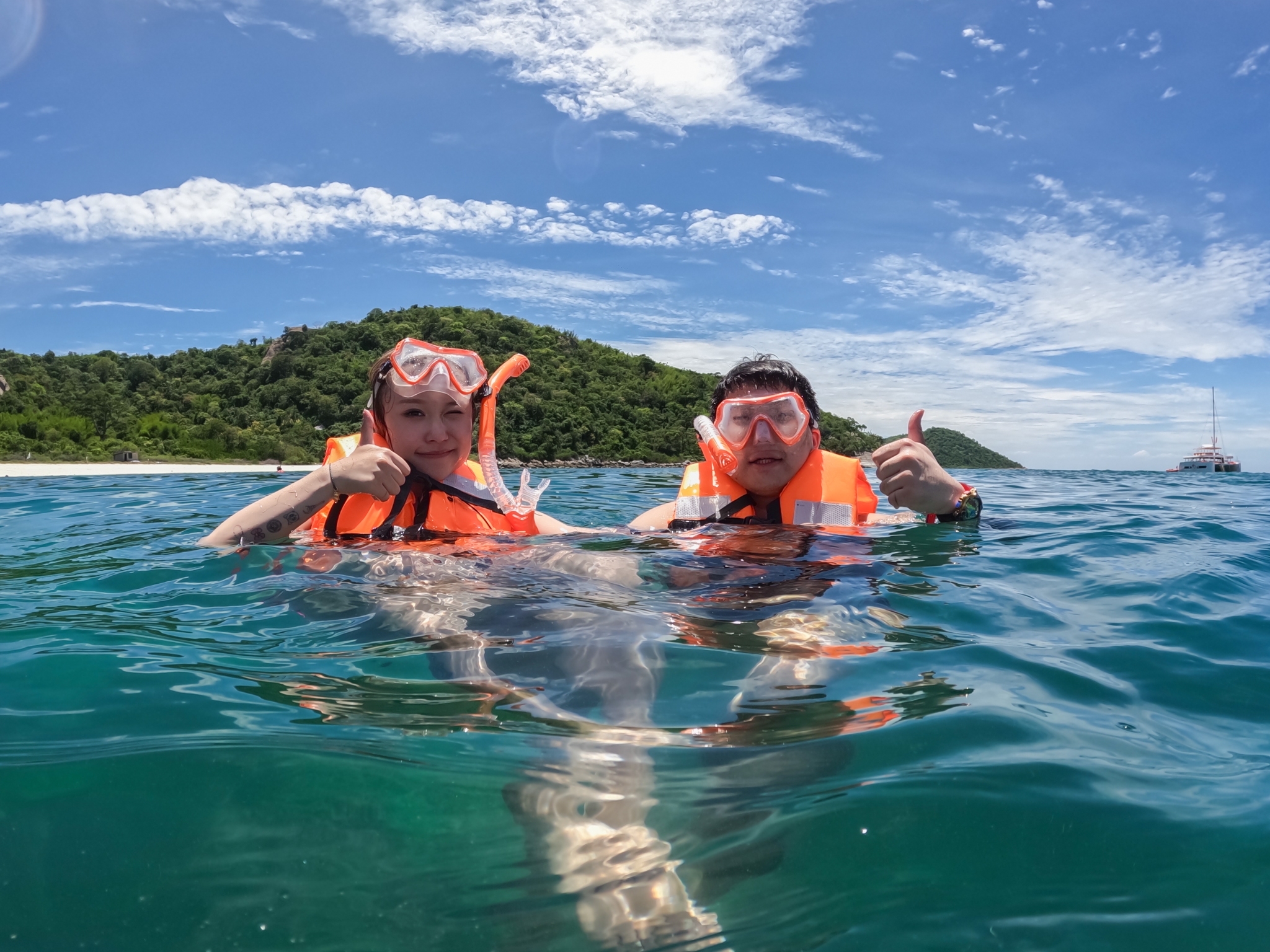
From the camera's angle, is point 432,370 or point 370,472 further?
point 432,370

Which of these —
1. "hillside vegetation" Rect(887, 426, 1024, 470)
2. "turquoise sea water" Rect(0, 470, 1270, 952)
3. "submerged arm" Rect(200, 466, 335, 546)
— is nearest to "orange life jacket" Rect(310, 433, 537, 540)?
"submerged arm" Rect(200, 466, 335, 546)

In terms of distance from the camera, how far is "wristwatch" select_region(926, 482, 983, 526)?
366 cm

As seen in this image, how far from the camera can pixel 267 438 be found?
29.3 metres

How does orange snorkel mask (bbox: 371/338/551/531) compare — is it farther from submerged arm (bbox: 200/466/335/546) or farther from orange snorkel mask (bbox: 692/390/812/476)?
orange snorkel mask (bbox: 692/390/812/476)

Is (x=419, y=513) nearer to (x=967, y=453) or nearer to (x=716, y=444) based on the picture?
(x=716, y=444)

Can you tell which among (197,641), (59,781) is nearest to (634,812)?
(59,781)

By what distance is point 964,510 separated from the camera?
12.3 feet

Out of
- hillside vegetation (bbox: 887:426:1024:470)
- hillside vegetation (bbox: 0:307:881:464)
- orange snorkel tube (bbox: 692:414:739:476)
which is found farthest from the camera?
hillside vegetation (bbox: 887:426:1024:470)

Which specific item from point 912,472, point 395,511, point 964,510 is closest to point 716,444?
point 912,472

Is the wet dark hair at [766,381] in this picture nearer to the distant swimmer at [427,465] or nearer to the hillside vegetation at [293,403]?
the distant swimmer at [427,465]

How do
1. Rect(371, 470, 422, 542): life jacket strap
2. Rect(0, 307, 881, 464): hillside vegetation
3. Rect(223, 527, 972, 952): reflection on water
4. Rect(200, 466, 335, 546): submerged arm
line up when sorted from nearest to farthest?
Rect(223, 527, 972, 952): reflection on water, Rect(200, 466, 335, 546): submerged arm, Rect(371, 470, 422, 542): life jacket strap, Rect(0, 307, 881, 464): hillside vegetation

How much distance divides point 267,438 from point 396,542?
28859 millimetres

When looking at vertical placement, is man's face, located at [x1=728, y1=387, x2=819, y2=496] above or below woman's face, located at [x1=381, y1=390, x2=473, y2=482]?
below

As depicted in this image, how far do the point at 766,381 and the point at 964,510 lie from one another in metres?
1.15
